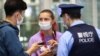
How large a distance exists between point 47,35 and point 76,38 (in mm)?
672

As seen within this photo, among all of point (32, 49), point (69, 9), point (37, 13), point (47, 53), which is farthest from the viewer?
point (37, 13)

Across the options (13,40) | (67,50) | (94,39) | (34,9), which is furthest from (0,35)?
(34,9)

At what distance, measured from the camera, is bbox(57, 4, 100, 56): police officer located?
3738 mm

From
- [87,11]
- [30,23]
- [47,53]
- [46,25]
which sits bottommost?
[30,23]

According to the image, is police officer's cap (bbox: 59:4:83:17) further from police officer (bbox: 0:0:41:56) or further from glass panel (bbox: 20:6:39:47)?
glass panel (bbox: 20:6:39:47)

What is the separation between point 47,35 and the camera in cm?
436

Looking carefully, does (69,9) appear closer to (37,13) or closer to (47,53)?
(47,53)

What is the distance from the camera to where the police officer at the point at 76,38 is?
3738mm

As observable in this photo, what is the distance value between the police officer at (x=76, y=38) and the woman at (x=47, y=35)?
0.39m

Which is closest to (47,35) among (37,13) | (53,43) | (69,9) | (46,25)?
(46,25)

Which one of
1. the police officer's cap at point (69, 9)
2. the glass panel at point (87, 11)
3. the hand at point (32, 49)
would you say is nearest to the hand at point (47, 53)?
the hand at point (32, 49)

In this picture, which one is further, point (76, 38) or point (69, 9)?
point (69, 9)

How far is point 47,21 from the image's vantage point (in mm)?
4430

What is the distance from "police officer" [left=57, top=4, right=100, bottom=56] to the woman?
39 cm
